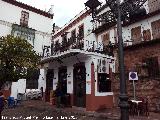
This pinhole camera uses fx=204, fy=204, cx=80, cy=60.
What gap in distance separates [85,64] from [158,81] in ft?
17.6

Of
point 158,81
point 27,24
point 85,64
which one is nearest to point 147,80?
point 158,81

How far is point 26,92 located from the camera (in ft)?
78.5

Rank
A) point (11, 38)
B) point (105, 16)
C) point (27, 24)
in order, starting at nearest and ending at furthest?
point (105, 16), point (11, 38), point (27, 24)

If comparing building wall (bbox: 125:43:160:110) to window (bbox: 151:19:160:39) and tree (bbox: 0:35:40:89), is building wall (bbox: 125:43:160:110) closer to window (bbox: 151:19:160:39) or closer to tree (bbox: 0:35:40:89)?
window (bbox: 151:19:160:39)

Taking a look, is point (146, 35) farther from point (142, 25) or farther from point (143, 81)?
point (143, 81)

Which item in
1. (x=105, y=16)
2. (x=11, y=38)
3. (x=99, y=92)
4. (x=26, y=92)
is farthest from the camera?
(x=26, y=92)

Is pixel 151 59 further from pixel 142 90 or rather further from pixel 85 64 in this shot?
pixel 85 64

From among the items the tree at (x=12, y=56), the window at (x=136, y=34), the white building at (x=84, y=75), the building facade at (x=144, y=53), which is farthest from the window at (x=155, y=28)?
the tree at (x=12, y=56)

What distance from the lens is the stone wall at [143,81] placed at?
13.8m

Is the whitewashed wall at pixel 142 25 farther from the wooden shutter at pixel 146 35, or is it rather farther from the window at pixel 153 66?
the window at pixel 153 66

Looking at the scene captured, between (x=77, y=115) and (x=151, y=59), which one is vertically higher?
(x=151, y=59)

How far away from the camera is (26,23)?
2744 cm

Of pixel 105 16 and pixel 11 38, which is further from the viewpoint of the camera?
pixel 11 38

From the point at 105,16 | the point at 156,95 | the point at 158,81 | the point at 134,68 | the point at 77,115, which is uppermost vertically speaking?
the point at 105,16
